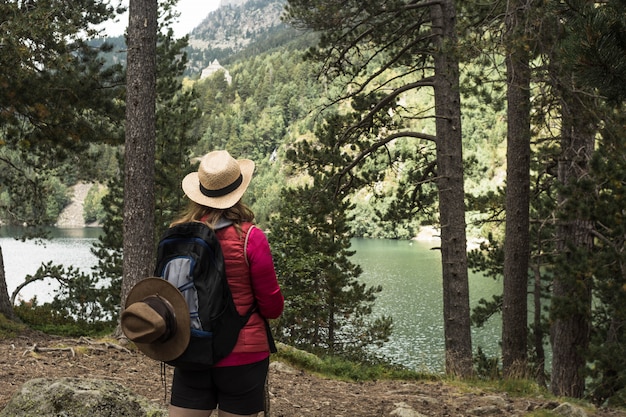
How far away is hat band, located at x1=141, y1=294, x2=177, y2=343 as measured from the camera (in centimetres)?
228

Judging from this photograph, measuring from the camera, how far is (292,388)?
558 cm

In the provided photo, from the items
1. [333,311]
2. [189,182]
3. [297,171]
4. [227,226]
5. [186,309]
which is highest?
[297,171]

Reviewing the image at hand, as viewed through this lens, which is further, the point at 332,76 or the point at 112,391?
the point at 332,76

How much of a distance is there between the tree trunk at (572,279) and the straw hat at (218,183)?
5591mm

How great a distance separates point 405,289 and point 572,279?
2739 cm

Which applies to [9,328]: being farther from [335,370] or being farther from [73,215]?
[73,215]

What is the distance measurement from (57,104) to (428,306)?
2407 centimetres

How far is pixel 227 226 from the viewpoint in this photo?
243cm

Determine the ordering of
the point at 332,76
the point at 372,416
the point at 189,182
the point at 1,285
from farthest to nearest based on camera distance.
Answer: the point at 332,76 < the point at 1,285 < the point at 372,416 < the point at 189,182

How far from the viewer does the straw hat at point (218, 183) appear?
2.48 metres

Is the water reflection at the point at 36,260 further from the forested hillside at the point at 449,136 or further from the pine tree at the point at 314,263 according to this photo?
the forested hillside at the point at 449,136

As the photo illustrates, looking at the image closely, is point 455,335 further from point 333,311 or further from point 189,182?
point 333,311

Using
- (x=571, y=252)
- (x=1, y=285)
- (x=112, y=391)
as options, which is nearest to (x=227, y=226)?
(x=112, y=391)

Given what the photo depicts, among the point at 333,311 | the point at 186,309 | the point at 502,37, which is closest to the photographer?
the point at 186,309
